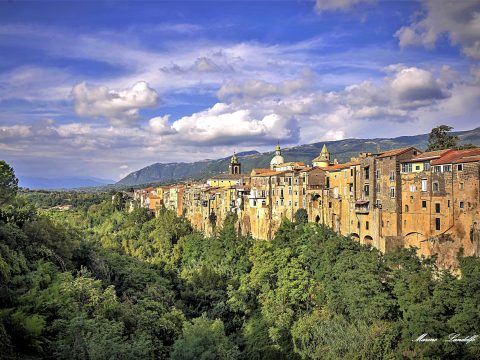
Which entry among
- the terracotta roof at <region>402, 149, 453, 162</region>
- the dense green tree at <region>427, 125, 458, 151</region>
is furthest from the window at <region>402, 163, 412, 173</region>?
the dense green tree at <region>427, 125, 458, 151</region>

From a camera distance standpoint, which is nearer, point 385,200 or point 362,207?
point 385,200

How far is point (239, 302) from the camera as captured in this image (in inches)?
1937

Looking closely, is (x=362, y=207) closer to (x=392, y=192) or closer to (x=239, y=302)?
(x=392, y=192)

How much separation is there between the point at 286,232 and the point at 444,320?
25.8 meters

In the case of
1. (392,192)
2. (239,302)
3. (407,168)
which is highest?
(407,168)

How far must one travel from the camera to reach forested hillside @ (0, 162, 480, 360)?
27.8 m

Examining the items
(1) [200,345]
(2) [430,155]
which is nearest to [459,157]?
(2) [430,155]

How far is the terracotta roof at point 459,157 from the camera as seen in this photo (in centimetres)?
3944

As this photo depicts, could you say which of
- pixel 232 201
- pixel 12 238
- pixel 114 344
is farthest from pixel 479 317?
pixel 232 201

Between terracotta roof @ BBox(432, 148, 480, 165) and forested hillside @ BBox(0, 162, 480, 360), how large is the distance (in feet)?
30.2

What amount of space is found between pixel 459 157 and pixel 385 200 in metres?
8.80

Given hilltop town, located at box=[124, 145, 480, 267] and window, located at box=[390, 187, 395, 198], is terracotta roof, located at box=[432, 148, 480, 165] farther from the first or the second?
window, located at box=[390, 187, 395, 198]

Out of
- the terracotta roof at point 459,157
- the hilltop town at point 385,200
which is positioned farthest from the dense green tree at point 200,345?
the terracotta roof at point 459,157

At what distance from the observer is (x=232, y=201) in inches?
2940
